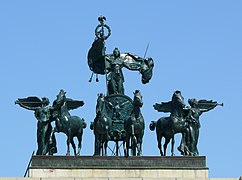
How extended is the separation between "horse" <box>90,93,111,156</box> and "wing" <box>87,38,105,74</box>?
12.4 feet

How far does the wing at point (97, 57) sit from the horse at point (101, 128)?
3789mm

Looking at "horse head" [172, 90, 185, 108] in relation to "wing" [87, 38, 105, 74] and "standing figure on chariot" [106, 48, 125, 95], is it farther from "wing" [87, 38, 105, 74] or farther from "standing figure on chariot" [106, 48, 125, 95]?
"wing" [87, 38, 105, 74]

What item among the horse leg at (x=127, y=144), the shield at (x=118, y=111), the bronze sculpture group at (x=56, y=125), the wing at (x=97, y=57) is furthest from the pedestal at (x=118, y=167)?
the wing at (x=97, y=57)

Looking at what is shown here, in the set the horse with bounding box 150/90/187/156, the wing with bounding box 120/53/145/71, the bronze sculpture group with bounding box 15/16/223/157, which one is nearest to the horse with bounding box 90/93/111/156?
the bronze sculpture group with bounding box 15/16/223/157

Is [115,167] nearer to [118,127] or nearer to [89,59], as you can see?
[118,127]

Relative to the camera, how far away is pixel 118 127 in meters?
45.5

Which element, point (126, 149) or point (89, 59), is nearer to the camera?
point (126, 149)

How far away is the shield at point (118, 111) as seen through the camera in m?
45.2

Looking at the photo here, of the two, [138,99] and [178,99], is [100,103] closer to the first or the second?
[138,99]

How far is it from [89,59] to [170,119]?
547 cm

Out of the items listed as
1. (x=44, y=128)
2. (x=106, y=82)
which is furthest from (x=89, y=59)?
(x=44, y=128)

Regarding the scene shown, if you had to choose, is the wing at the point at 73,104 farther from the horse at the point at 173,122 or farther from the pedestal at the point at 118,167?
the horse at the point at 173,122

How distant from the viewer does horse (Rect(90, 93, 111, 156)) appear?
43.6m

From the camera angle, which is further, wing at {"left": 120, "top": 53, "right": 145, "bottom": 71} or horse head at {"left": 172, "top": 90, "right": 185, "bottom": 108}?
wing at {"left": 120, "top": 53, "right": 145, "bottom": 71}
